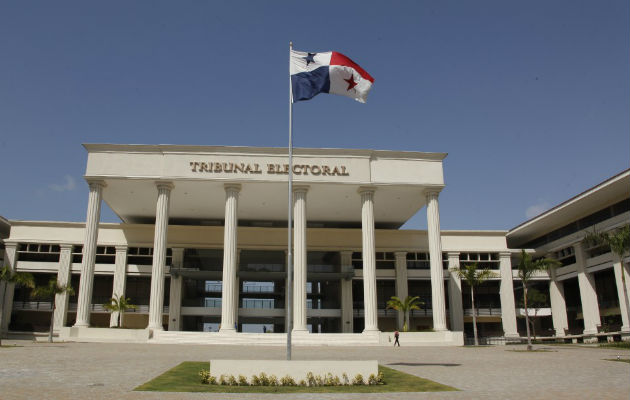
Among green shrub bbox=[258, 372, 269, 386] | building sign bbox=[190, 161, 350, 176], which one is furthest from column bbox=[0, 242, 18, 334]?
green shrub bbox=[258, 372, 269, 386]

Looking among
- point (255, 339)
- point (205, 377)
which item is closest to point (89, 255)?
point (255, 339)

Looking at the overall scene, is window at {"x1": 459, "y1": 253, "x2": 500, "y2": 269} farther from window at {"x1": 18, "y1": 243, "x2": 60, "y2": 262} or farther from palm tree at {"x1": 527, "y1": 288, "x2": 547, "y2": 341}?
window at {"x1": 18, "y1": 243, "x2": 60, "y2": 262}

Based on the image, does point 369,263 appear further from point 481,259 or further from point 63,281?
point 63,281

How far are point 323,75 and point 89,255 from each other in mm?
30171

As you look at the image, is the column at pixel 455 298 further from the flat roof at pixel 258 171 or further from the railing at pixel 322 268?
the railing at pixel 322 268

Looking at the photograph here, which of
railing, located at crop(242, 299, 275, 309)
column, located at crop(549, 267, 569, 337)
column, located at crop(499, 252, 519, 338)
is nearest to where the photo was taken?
railing, located at crop(242, 299, 275, 309)

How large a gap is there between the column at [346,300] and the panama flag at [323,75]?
3654 cm

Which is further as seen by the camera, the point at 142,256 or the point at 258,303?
the point at 142,256

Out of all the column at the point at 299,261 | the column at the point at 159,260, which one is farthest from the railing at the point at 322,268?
the column at the point at 159,260

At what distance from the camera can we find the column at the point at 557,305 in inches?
2389

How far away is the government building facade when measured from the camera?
46719mm

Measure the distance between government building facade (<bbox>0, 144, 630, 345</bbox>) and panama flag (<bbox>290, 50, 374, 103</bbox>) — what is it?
22856 mm

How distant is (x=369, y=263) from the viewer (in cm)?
4641

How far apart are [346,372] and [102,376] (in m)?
7.92
